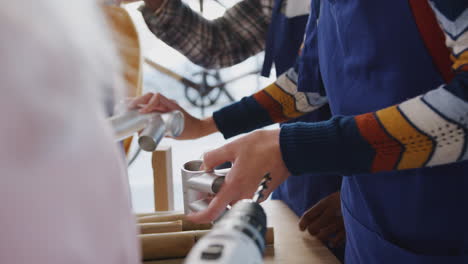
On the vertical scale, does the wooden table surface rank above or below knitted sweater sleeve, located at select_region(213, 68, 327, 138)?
below

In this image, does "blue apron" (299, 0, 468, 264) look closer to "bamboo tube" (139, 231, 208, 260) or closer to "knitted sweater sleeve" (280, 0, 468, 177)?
"knitted sweater sleeve" (280, 0, 468, 177)

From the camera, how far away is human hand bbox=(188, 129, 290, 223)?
417 millimetres

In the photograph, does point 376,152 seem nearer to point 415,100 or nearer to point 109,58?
point 415,100

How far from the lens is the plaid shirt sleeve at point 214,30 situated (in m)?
1.03

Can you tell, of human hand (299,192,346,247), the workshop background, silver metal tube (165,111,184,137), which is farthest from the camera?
the workshop background

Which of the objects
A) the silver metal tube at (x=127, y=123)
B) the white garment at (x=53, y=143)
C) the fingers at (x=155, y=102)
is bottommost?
the fingers at (x=155, y=102)

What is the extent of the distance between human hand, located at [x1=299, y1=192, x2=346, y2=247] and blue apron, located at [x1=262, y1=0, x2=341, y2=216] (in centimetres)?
8

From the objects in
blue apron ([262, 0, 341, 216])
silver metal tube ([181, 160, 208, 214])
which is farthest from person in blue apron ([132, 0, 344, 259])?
silver metal tube ([181, 160, 208, 214])

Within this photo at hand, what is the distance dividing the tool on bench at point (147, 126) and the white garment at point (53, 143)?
0.58ft

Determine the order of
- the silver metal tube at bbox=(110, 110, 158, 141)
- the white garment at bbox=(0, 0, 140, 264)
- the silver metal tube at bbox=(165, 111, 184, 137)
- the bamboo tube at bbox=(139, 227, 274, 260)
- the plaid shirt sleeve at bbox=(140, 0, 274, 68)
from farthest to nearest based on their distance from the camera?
the plaid shirt sleeve at bbox=(140, 0, 274, 68) → the bamboo tube at bbox=(139, 227, 274, 260) → the silver metal tube at bbox=(165, 111, 184, 137) → the silver metal tube at bbox=(110, 110, 158, 141) → the white garment at bbox=(0, 0, 140, 264)

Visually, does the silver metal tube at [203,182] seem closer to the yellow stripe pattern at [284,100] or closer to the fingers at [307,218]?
the fingers at [307,218]

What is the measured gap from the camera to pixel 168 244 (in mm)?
585

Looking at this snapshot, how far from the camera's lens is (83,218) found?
0.58 ft

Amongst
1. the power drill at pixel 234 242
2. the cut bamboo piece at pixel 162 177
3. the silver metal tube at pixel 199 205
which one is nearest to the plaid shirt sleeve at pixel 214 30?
the cut bamboo piece at pixel 162 177
